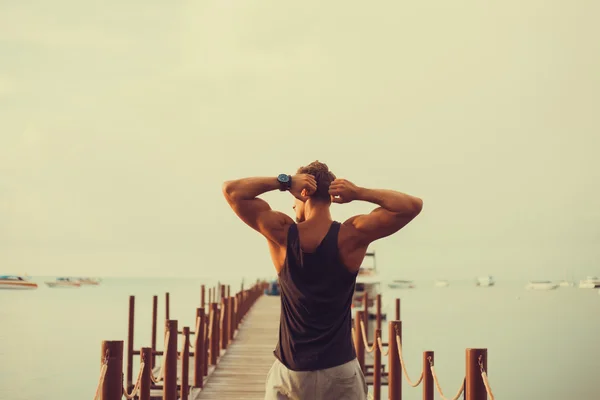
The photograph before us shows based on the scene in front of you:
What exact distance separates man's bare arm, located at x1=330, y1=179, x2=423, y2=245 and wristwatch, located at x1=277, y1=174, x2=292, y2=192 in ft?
0.78

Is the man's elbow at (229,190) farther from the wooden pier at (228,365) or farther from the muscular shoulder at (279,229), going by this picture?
the wooden pier at (228,365)

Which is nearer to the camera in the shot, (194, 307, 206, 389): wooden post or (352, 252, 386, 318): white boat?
(194, 307, 206, 389): wooden post

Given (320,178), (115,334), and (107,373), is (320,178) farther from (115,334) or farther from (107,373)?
(115,334)

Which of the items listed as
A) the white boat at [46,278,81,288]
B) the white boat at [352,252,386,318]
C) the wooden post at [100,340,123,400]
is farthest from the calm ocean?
the white boat at [46,278,81,288]

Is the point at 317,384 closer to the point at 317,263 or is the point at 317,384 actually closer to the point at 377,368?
the point at 317,263

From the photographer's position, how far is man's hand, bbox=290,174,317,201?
13.1ft

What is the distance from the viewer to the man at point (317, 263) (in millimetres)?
3871

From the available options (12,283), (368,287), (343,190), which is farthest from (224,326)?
(12,283)

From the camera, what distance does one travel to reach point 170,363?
841 centimetres

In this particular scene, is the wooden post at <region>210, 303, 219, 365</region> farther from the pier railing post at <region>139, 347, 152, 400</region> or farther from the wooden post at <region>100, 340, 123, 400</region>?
the wooden post at <region>100, 340, 123, 400</region>

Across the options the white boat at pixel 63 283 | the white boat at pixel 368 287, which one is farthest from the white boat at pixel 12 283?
the white boat at pixel 368 287

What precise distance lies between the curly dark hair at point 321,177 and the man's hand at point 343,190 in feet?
0.32

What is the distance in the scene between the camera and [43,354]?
37625mm

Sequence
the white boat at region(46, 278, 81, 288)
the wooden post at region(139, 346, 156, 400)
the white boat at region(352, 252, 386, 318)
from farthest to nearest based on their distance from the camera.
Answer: the white boat at region(46, 278, 81, 288) → the white boat at region(352, 252, 386, 318) → the wooden post at region(139, 346, 156, 400)
